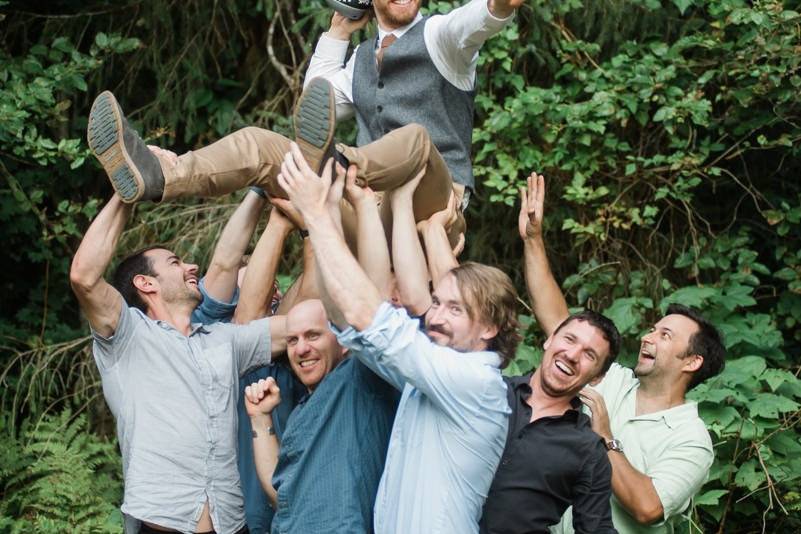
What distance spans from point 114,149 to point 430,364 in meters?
1.08

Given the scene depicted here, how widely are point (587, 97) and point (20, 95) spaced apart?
9.20ft

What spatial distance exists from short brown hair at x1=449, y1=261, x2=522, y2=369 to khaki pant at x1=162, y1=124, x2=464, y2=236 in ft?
1.39

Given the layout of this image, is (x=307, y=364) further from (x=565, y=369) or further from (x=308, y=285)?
(x=565, y=369)

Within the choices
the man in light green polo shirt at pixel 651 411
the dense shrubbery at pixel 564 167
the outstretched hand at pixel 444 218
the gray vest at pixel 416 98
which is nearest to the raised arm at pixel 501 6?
the gray vest at pixel 416 98

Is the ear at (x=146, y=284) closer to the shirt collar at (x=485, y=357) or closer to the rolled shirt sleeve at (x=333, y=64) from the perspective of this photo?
the rolled shirt sleeve at (x=333, y=64)

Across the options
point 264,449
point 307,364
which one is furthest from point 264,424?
point 307,364

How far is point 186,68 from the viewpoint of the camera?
6.71 m

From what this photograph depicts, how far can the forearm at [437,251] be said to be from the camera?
11.9 feet

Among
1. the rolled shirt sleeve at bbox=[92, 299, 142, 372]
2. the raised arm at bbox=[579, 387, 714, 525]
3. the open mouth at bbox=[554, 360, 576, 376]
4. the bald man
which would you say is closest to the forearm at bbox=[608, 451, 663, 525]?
the raised arm at bbox=[579, 387, 714, 525]

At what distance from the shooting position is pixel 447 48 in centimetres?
382

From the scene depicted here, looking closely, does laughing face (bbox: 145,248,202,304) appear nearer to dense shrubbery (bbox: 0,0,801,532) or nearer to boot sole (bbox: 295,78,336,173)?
boot sole (bbox: 295,78,336,173)

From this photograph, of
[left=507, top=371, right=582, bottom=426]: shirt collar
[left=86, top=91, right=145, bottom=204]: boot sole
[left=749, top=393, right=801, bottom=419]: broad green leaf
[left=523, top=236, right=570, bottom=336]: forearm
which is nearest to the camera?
[left=86, top=91, right=145, bottom=204]: boot sole

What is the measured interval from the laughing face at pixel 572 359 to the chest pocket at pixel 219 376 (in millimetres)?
913

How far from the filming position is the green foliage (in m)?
5.52
